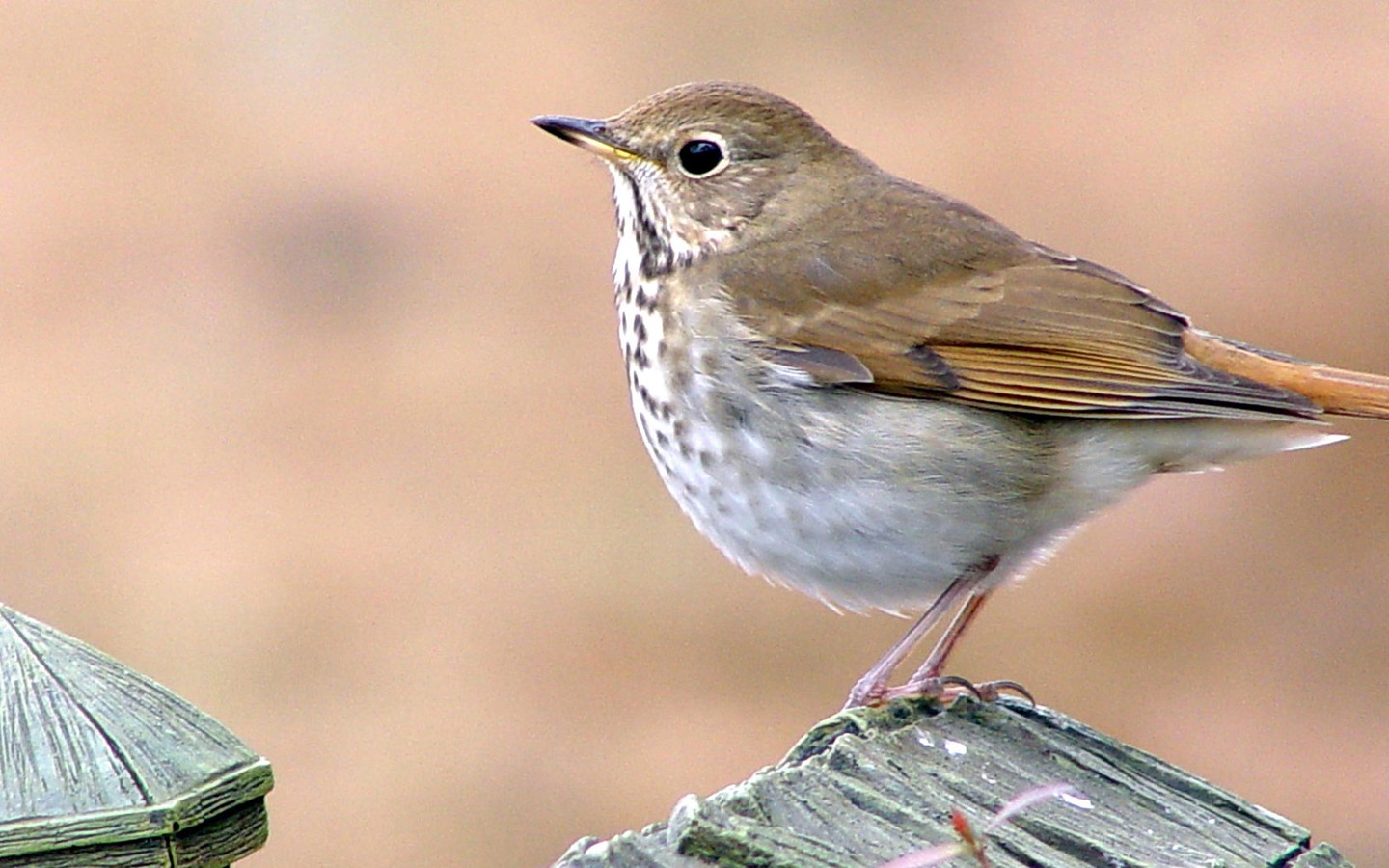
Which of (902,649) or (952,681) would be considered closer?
(952,681)

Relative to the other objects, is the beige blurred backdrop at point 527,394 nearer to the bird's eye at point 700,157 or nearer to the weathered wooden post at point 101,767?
the bird's eye at point 700,157

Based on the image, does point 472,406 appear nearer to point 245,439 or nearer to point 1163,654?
point 245,439

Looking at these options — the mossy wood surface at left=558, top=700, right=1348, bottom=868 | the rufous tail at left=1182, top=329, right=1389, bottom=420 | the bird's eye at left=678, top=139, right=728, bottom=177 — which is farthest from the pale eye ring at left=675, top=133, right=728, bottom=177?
the mossy wood surface at left=558, top=700, right=1348, bottom=868

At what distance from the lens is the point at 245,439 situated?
6945mm

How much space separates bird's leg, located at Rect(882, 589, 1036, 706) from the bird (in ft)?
0.04

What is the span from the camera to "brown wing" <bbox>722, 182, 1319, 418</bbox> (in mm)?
3738

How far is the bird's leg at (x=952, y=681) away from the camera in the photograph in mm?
2844

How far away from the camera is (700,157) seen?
412cm

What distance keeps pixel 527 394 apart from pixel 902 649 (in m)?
3.58

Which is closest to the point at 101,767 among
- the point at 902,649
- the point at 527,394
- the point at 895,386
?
the point at 902,649

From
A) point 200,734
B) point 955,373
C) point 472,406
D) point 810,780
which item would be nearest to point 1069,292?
point 955,373

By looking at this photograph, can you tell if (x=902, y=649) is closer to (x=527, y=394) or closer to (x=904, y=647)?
(x=904, y=647)

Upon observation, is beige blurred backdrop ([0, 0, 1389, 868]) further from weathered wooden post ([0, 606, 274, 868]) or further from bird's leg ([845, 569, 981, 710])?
weathered wooden post ([0, 606, 274, 868])

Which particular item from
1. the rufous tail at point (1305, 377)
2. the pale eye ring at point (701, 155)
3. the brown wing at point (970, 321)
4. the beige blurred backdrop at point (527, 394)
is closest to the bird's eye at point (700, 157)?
the pale eye ring at point (701, 155)
